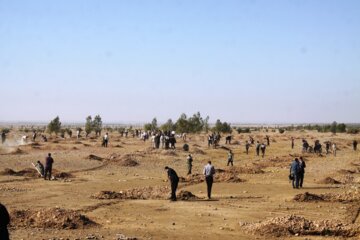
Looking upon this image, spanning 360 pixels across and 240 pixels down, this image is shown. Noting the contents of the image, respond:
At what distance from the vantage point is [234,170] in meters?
38.0

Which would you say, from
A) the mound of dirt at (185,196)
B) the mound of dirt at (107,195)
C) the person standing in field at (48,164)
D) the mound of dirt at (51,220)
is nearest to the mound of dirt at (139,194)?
the mound of dirt at (107,195)

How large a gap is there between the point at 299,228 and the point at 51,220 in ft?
27.7

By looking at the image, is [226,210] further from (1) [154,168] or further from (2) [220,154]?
(2) [220,154]

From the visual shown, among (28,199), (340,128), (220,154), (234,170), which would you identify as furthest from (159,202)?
(340,128)

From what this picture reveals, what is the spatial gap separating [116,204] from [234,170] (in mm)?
17175

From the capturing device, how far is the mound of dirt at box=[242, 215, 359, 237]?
648 inches

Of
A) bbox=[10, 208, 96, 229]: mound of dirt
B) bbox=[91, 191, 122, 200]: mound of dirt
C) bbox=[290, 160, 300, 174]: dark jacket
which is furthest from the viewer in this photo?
bbox=[290, 160, 300, 174]: dark jacket

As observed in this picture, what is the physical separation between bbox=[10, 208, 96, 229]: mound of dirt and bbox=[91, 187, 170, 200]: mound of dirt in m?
6.21

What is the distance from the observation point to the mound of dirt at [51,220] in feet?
55.9

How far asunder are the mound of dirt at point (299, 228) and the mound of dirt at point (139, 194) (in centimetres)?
805

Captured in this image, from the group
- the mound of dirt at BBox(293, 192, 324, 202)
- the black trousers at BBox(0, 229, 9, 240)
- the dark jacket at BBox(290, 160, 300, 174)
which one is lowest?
the mound of dirt at BBox(293, 192, 324, 202)

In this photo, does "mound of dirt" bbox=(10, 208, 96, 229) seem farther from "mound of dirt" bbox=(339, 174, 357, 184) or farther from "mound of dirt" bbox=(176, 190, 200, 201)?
"mound of dirt" bbox=(339, 174, 357, 184)

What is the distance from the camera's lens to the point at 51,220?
17.3 metres

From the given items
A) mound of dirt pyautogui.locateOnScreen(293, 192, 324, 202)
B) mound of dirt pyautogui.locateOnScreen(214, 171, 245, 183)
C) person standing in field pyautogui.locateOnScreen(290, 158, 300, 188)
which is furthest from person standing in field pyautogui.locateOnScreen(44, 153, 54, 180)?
mound of dirt pyautogui.locateOnScreen(293, 192, 324, 202)
